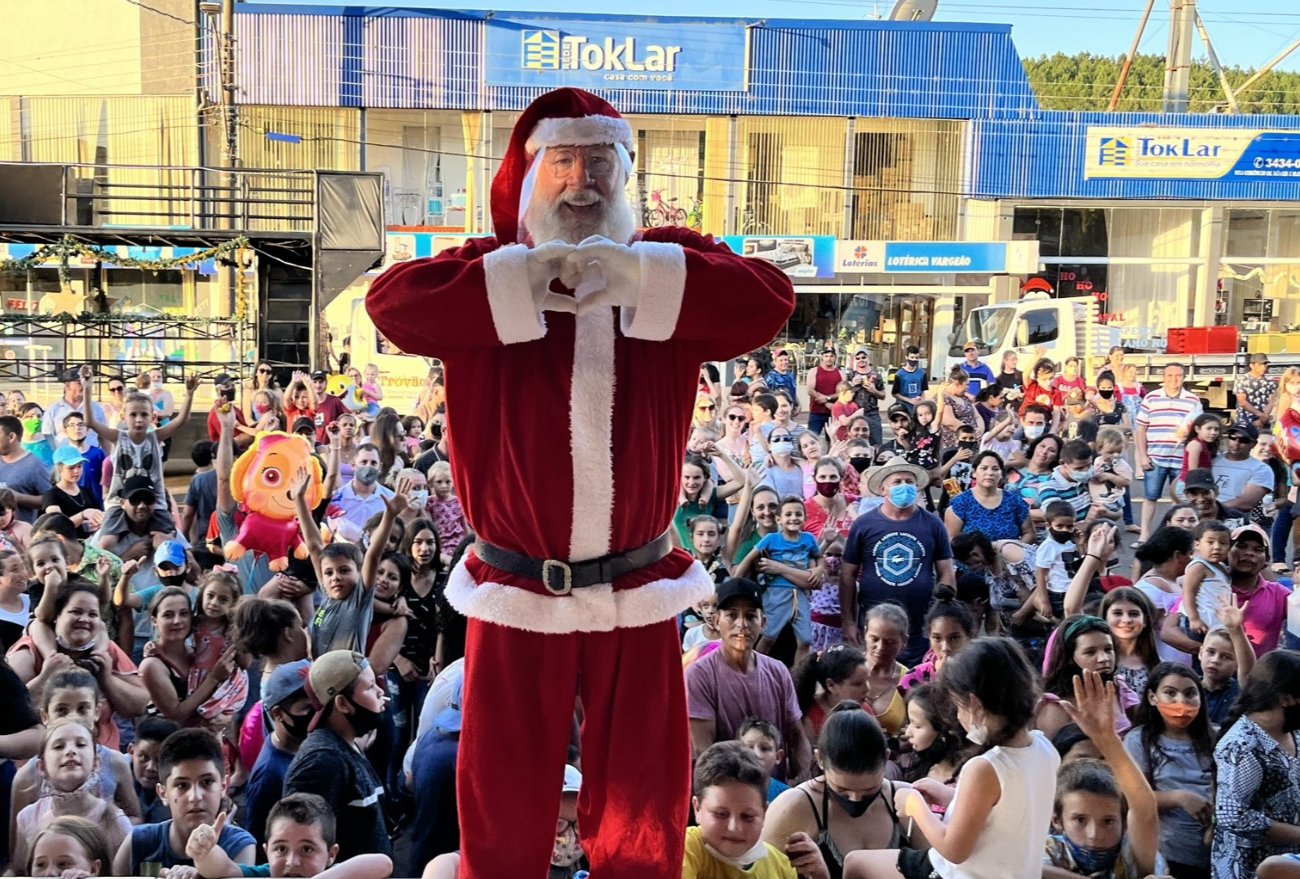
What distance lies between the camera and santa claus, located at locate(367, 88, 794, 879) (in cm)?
252

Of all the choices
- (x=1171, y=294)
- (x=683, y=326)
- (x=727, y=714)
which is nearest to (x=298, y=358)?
(x=727, y=714)

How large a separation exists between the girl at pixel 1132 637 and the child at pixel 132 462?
4156 millimetres

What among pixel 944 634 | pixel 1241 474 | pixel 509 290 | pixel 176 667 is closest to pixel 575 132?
pixel 509 290

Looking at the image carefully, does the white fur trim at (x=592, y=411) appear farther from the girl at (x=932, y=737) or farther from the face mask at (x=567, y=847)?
the girl at (x=932, y=737)

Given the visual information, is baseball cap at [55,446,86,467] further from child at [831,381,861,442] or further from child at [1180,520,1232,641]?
child at [1180,520,1232,641]

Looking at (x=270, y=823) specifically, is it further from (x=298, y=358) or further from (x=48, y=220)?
(x=48, y=220)

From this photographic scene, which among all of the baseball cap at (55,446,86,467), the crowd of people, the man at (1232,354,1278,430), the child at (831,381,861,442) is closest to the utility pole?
the man at (1232,354,1278,430)

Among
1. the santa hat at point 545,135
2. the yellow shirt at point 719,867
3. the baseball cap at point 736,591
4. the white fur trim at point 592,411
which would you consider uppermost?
the santa hat at point 545,135

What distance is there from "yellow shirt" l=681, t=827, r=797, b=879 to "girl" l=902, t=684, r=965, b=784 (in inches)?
43.8

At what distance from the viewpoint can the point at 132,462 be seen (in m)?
7.46

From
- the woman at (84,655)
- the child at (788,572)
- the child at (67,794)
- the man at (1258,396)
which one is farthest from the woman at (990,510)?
the man at (1258,396)

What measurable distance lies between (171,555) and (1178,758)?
4.09 m

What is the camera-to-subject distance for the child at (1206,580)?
5.44 metres

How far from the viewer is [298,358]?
18.0m
